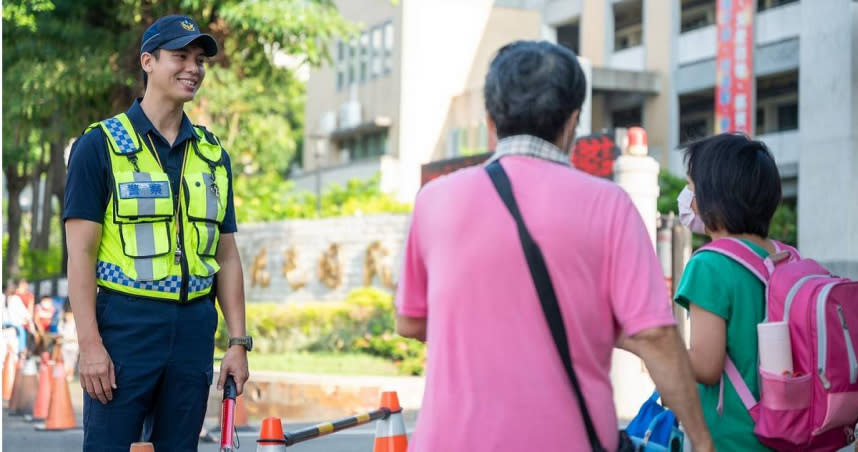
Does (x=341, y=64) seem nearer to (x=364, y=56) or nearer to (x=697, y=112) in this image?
(x=364, y=56)

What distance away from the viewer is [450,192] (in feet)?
8.29

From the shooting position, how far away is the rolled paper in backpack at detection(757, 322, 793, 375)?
2.94 meters

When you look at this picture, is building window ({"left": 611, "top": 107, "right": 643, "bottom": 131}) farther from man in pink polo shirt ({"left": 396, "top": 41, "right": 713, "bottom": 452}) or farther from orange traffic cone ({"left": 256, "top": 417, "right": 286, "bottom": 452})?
man in pink polo shirt ({"left": 396, "top": 41, "right": 713, "bottom": 452})

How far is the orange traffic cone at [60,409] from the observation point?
10820mm

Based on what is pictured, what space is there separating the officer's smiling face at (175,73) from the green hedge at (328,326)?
15.5m

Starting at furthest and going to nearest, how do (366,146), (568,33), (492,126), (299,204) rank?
(366,146) → (568,33) → (299,204) → (492,126)

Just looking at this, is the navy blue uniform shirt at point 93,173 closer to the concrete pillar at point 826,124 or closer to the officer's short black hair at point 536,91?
the officer's short black hair at point 536,91

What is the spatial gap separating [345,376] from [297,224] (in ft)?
37.1

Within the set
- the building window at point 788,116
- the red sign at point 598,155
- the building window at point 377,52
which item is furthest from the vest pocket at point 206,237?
the building window at point 377,52

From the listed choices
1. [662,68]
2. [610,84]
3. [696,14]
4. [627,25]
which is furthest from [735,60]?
[627,25]

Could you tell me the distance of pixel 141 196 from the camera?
11.9 feet

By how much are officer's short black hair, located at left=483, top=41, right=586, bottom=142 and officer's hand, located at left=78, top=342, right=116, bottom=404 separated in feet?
4.99

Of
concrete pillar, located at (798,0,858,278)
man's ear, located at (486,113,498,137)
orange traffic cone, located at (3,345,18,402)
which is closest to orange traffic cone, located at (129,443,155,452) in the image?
man's ear, located at (486,113,498,137)

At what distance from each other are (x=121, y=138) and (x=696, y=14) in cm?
2946
